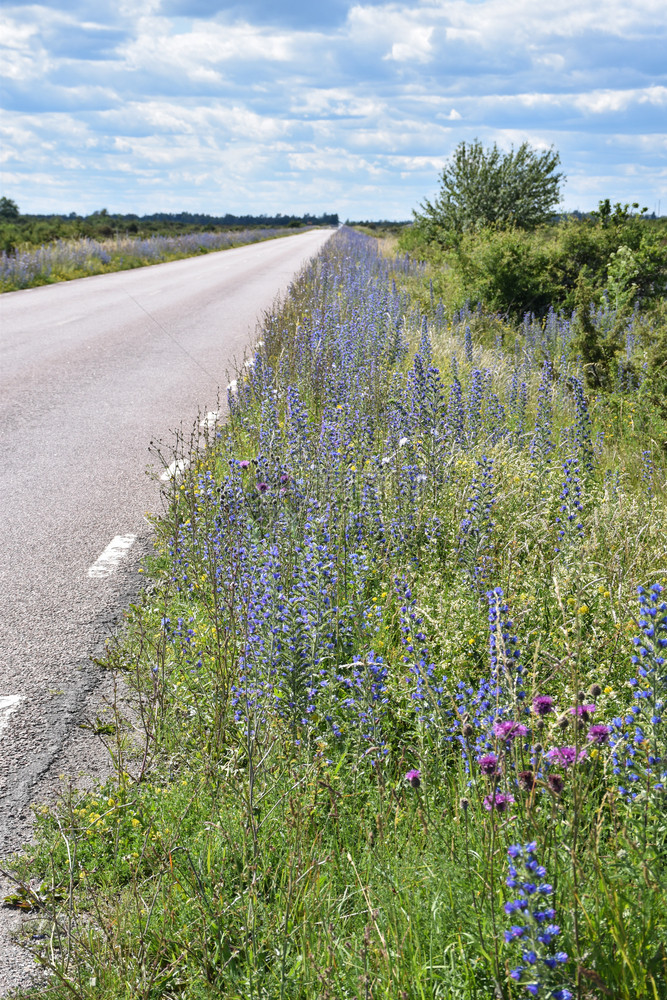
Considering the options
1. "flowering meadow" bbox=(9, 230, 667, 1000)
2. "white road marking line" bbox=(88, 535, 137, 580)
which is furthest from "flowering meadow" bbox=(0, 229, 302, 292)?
"flowering meadow" bbox=(9, 230, 667, 1000)

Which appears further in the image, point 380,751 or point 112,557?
point 112,557

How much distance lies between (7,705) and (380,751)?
1876 millimetres

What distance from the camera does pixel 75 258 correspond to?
83.7ft

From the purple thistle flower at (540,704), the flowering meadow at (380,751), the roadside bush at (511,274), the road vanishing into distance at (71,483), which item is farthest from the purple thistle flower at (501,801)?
the roadside bush at (511,274)

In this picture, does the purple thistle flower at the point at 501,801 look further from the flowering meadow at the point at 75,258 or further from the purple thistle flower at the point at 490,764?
the flowering meadow at the point at 75,258

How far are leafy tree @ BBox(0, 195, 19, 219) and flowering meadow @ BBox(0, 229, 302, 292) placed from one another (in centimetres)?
1862

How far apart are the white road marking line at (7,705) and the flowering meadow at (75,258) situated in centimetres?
1911

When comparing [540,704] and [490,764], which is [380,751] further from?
[540,704]

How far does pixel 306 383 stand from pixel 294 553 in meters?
4.24

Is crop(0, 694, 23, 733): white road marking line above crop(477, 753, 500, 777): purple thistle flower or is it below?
below

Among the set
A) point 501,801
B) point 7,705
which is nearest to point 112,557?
point 7,705

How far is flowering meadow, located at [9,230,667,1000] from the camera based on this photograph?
198cm

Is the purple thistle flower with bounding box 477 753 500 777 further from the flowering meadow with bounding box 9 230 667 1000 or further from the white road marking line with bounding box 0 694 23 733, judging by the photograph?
the white road marking line with bounding box 0 694 23 733

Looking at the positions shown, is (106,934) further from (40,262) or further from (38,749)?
(40,262)
